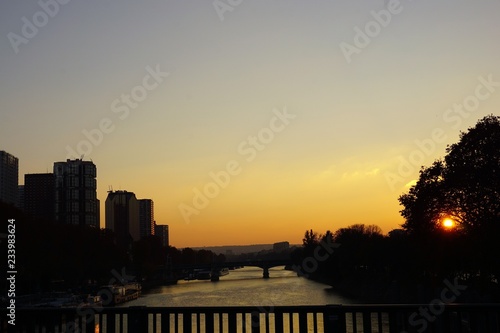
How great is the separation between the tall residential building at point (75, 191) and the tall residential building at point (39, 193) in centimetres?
407

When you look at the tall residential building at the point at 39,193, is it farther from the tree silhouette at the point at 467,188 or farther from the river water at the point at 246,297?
the tree silhouette at the point at 467,188

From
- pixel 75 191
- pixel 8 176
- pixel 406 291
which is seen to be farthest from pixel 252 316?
pixel 8 176

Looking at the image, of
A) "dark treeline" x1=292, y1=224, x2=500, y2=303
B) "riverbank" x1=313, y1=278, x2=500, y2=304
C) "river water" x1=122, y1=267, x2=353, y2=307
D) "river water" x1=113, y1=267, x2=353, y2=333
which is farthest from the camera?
"river water" x1=122, y1=267, x2=353, y2=307

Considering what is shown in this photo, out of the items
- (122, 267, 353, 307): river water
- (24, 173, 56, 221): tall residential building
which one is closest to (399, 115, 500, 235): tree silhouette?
(122, 267, 353, 307): river water

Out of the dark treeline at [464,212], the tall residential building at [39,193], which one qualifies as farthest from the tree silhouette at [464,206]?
the tall residential building at [39,193]

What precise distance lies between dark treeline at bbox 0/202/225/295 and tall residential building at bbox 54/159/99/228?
34.7m

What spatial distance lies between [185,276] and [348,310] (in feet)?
435

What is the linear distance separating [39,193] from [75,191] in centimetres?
1404

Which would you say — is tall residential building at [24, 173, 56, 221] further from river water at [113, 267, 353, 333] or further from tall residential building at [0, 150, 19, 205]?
river water at [113, 267, 353, 333]

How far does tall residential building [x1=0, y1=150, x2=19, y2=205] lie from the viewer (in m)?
142

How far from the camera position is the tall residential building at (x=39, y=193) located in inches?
5822

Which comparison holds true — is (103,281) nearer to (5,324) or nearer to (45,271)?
(45,271)

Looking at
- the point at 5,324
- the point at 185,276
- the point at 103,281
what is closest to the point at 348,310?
the point at 5,324

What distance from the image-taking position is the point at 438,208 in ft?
95.8
